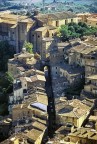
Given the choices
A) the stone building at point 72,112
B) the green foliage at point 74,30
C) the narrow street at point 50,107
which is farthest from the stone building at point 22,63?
the stone building at point 72,112

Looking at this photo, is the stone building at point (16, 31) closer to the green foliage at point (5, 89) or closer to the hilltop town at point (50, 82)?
the hilltop town at point (50, 82)

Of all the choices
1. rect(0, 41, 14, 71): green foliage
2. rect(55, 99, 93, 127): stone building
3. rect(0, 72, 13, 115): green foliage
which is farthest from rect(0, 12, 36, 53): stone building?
rect(55, 99, 93, 127): stone building

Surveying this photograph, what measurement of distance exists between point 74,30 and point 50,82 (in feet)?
25.2

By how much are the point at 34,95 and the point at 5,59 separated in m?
10.6

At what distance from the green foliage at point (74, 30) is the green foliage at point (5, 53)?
4630mm

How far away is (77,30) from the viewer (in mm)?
39031

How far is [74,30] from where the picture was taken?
128 feet

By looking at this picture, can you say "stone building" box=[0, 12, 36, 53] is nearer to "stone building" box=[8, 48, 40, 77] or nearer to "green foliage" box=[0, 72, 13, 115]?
"stone building" box=[8, 48, 40, 77]

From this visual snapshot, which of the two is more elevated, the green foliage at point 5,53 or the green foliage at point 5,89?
the green foliage at point 5,53

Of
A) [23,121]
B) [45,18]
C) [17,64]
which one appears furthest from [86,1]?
[23,121]


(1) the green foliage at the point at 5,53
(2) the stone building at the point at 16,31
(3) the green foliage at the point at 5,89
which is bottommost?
(3) the green foliage at the point at 5,89

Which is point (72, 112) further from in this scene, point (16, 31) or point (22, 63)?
point (16, 31)

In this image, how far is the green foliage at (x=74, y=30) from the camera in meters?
37.7

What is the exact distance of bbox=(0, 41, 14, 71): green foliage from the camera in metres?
38.6
